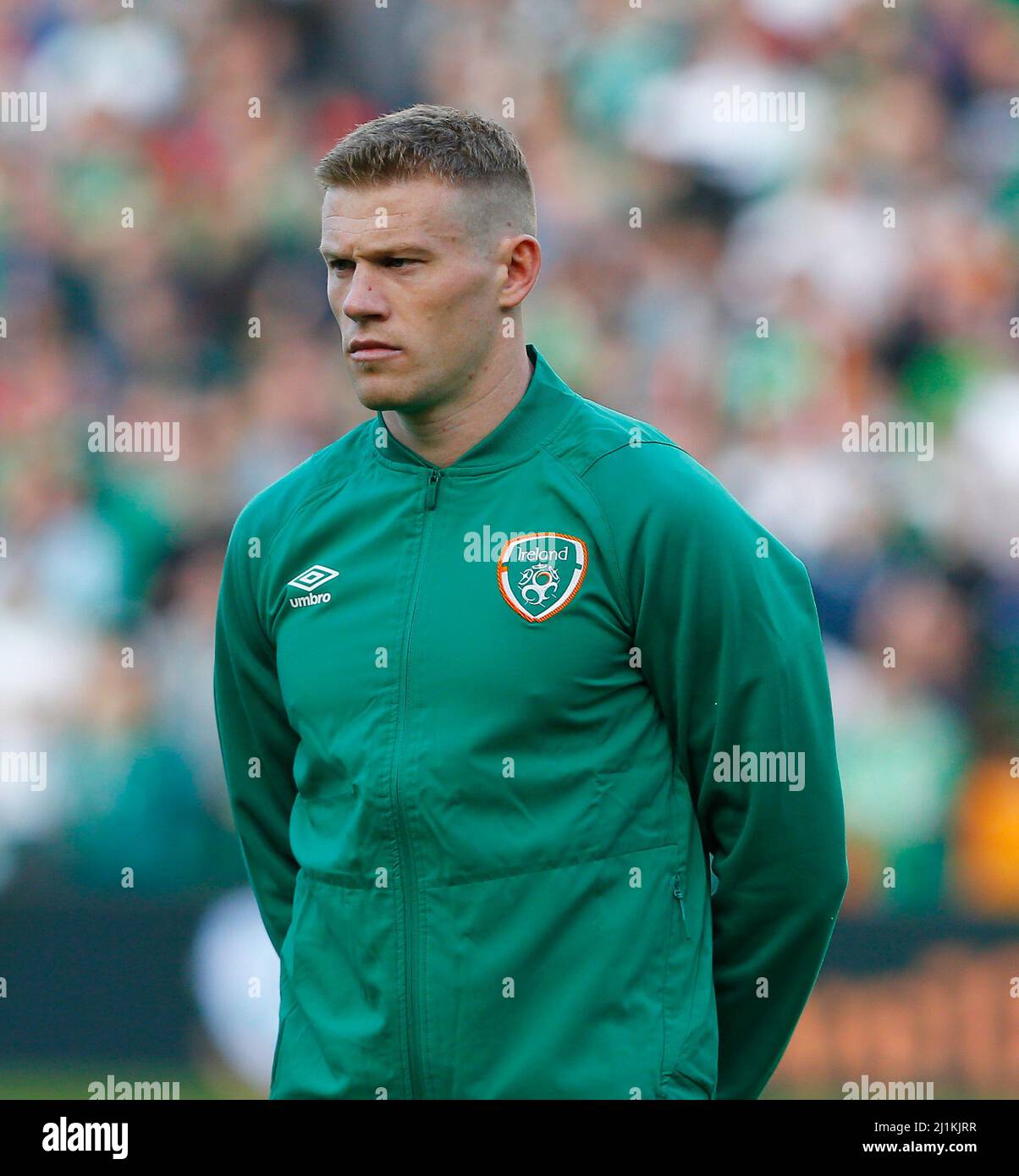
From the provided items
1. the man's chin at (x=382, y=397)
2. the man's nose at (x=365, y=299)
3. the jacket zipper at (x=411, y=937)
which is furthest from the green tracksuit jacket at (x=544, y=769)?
the man's nose at (x=365, y=299)

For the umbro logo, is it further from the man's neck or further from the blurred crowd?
the blurred crowd

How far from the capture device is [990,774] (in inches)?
210

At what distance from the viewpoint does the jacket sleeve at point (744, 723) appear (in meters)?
2.15

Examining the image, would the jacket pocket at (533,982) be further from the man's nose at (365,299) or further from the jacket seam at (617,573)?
the man's nose at (365,299)

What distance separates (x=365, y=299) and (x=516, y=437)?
273mm

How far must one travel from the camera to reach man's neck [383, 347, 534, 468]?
2.26m

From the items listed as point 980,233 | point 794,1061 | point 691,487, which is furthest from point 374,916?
point 980,233

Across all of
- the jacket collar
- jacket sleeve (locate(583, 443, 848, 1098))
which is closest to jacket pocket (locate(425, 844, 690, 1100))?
jacket sleeve (locate(583, 443, 848, 1098))

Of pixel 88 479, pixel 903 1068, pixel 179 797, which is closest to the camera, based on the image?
pixel 903 1068

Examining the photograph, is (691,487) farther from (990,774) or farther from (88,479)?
(88,479)

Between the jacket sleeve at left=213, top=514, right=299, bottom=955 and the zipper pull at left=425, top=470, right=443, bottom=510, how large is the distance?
0.40 meters

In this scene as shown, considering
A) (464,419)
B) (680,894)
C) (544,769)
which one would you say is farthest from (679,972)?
(464,419)

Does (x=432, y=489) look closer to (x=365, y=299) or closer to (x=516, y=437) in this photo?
(x=516, y=437)

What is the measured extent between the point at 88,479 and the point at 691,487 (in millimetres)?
3866
